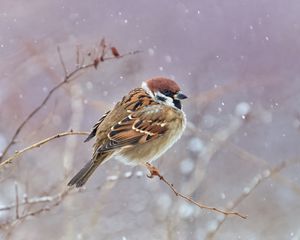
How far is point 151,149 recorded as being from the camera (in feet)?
11.3

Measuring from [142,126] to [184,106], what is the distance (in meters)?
3.19

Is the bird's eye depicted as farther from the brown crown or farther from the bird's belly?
the bird's belly

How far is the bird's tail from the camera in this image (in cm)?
306

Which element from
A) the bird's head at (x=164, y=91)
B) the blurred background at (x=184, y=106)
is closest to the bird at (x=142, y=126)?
the bird's head at (x=164, y=91)

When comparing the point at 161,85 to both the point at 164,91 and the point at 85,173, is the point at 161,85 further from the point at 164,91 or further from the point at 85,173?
the point at 85,173

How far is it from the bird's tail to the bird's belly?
13cm

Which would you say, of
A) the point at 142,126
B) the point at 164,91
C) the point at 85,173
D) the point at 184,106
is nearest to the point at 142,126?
the point at 142,126

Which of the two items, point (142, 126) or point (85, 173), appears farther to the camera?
point (142, 126)

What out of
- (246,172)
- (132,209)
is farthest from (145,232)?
(246,172)

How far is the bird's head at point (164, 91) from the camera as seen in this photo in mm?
3289

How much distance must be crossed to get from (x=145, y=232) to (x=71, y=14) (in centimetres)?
399

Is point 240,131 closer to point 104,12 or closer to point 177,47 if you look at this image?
point 177,47

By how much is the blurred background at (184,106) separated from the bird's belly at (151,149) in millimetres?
234

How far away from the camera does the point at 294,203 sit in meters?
7.04
